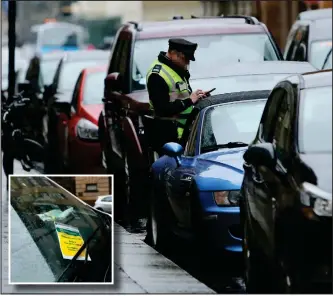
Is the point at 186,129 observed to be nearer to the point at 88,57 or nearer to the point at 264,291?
the point at 264,291


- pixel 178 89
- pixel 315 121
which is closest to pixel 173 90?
pixel 178 89

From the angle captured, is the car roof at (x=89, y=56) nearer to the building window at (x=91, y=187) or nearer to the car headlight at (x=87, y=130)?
the car headlight at (x=87, y=130)

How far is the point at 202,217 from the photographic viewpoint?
35.6ft

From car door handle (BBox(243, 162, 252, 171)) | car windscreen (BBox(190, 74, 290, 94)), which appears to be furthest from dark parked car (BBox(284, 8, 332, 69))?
car door handle (BBox(243, 162, 252, 171))

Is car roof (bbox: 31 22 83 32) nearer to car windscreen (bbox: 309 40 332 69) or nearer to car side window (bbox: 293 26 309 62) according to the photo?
car side window (bbox: 293 26 309 62)

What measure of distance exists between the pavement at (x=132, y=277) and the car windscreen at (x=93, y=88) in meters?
5.97

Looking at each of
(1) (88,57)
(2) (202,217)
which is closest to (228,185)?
(2) (202,217)

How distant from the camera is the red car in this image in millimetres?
16516

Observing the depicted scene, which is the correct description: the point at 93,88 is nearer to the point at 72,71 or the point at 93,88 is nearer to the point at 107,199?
the point at 72,71

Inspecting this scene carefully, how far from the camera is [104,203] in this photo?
36.8ft

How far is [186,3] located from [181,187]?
47.2ft

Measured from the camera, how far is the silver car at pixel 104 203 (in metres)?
11.2

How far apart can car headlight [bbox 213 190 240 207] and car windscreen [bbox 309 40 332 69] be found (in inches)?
220

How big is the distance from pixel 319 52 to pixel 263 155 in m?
7.87
